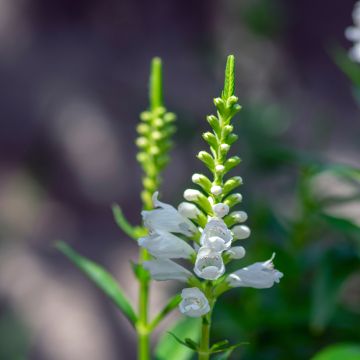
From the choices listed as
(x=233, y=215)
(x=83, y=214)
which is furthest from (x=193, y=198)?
(x=83, y=214)

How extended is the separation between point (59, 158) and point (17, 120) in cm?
89

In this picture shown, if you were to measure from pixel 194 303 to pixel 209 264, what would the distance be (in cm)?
9

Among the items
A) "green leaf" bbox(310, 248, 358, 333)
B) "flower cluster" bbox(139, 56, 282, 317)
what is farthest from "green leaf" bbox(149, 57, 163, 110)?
"green leaf" bbox(310, 248, 358, 333)

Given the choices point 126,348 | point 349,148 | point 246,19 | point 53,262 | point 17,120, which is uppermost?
point 246,19

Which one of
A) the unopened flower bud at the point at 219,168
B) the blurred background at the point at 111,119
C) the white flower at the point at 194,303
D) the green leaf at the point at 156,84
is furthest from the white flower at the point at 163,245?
the blurred background at the point at 111,119

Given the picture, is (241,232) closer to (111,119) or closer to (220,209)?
(220,209)

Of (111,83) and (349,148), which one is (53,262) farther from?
(349,148)

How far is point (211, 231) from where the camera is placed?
143 cm

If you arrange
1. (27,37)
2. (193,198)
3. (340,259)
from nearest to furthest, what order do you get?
(193,198) → (340,259) → (27,37)

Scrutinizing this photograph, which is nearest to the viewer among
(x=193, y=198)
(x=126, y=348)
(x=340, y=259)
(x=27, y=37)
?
(x=193, y=198)

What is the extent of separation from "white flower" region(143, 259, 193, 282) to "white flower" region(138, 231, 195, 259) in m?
0.03

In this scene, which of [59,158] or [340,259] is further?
[59,158]

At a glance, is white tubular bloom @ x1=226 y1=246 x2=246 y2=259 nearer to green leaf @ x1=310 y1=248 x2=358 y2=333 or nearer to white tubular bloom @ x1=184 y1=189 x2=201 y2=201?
white tubular bloom @ x1=184 y1=189 x2=201 y2=201

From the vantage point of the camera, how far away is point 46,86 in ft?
31.5
